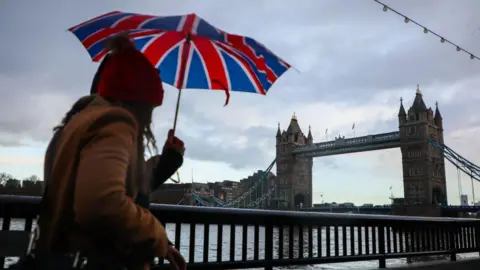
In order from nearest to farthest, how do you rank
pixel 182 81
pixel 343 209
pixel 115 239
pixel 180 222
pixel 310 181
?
pixel 115 239 → pixel 182 81 → pixel 180 222 → pixel 343 209 → pixel 310 181

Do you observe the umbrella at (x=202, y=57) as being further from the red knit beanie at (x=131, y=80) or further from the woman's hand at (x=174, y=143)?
the red knit beanie at (x=131, y=80)

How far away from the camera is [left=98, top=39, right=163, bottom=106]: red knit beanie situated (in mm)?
998

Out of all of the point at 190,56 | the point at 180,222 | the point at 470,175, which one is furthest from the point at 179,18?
the point at 470,175

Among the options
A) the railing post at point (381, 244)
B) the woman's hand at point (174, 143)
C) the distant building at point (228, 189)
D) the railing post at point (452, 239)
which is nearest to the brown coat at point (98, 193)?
the woman's hand at point (174, 143)

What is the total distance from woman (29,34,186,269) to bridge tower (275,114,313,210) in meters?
63.3

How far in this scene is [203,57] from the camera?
1588 millimetres

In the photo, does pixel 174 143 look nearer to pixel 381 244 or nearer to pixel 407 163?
pixel 381 244

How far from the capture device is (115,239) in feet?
2.97

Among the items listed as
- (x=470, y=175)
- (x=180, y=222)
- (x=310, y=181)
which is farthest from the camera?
(x=310, y=181)

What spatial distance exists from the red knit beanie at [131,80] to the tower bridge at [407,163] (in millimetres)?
47506

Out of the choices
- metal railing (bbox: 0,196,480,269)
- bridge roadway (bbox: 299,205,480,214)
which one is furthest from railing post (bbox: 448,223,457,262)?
bridge roadway (bbox: 299,205,480,214)

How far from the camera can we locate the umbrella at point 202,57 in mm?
1424

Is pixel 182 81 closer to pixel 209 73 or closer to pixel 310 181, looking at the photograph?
pixel 209 73

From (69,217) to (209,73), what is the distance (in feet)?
2.75
